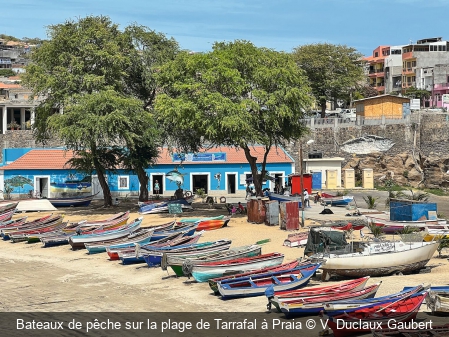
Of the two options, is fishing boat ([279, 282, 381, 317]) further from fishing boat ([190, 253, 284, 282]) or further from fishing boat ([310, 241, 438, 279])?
fishing boat ([190, 253, 284, 282])

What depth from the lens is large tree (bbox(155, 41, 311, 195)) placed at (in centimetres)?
3853

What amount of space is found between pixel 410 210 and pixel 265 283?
15.7 m

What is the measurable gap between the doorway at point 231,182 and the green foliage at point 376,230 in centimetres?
2384

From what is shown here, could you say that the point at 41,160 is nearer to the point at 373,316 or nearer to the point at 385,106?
the point at 385,106

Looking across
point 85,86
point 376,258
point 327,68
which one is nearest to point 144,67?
point 85,86

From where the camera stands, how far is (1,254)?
108 feet

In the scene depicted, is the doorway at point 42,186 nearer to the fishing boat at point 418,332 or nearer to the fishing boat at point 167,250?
the fishing boat at point 167,250

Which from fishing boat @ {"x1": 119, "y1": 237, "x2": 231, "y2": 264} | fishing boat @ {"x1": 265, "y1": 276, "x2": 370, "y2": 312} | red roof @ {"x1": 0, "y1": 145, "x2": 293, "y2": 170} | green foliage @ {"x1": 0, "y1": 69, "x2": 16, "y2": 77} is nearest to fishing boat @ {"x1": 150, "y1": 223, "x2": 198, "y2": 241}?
fishing boat @ {"x1": 119, "y1": 237, "x2": 231, "y2": 264}

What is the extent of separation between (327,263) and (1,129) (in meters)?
62.1

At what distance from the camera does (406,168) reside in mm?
61188

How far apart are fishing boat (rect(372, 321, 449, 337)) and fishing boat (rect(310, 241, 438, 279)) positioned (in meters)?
6.80

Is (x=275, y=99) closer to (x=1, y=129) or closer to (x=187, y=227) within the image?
(x=187, y=227)

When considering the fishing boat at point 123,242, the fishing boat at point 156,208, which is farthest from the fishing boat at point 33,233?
the fishing boat at point 156,208

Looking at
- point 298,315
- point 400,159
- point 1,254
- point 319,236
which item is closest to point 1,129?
point 400,159
